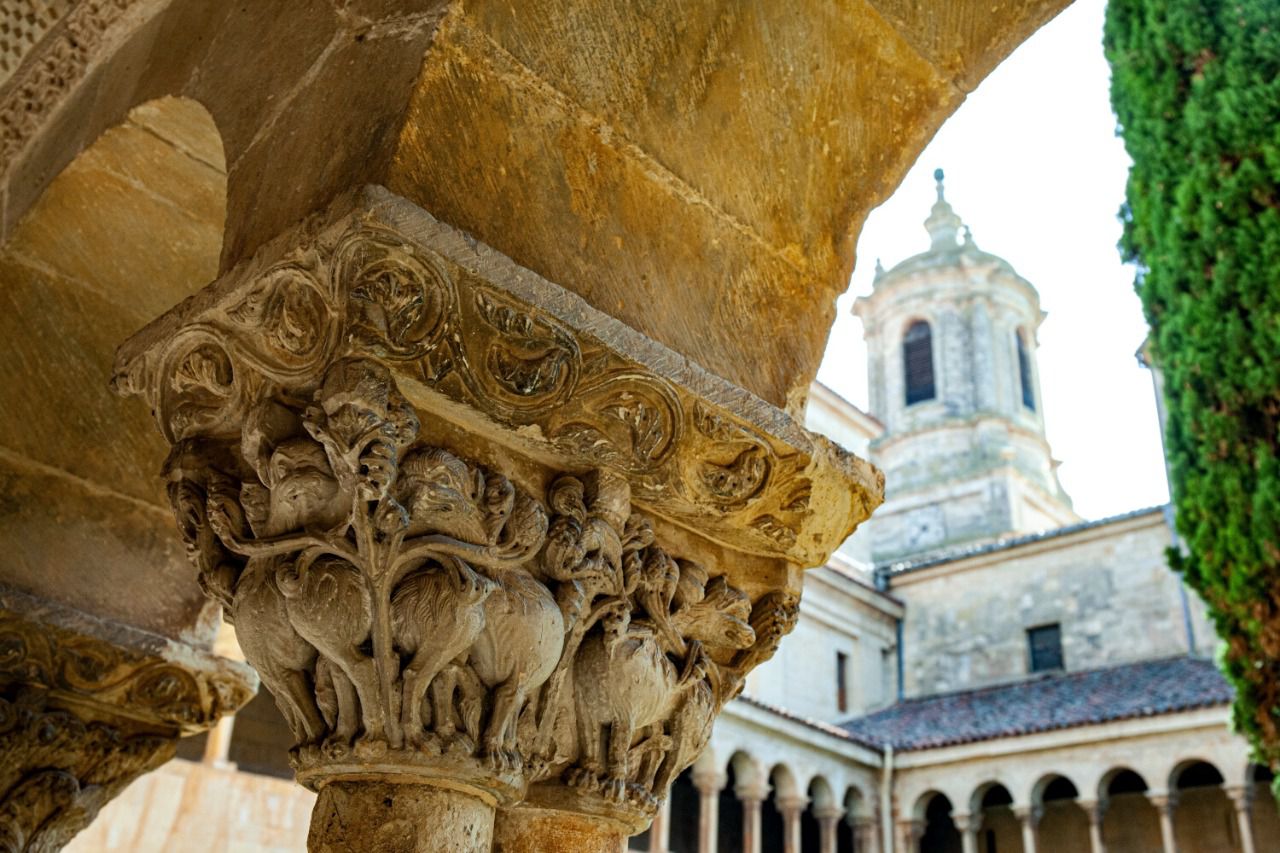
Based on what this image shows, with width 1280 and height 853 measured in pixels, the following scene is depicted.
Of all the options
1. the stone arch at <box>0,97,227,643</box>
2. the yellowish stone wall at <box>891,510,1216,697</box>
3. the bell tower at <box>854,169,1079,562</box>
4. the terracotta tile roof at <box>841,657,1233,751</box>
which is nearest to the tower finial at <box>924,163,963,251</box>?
the bell tower at <box>854,169,1079,562</box>

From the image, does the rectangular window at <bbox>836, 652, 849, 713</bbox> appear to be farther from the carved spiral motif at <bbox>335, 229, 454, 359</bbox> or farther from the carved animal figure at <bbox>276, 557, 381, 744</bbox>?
the carved spiral motif at <bbox>335, 229, 454, 359</bbox>

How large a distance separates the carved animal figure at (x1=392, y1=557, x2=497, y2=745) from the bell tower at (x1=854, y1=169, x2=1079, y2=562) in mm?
21727

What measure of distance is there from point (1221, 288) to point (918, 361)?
16.2 metres

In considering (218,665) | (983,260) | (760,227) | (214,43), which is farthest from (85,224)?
(983,260)

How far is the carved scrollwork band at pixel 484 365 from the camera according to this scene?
1630 mm

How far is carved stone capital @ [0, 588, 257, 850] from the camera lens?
104 inches

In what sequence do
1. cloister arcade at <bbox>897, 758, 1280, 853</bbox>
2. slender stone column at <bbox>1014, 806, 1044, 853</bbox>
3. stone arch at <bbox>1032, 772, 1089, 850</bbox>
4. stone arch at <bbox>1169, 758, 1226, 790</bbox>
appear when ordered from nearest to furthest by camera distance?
cloister arcade at <bbox>897, 758, 1280, 853</bbox>
slender stone column at <bbox>1014, 806, 1044, 853</bbox>
stone arch at <bbox>1169, 758, 1226, 790</bbox>
stone arch at <bbox>1032, 772, 1089, 850</bbox>

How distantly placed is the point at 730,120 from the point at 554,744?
1.11m

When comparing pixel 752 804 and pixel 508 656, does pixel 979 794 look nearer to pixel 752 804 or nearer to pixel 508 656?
pixel 752 804

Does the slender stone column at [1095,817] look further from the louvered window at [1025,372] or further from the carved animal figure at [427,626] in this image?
the carved animal figure at [427,626]

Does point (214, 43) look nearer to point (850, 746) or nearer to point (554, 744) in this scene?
point (554, 744)

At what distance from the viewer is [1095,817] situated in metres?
14.4

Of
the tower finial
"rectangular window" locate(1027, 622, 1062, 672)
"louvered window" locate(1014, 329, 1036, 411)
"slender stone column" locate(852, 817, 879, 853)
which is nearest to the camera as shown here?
"slender stone column" locate(852, 817, 879, 853)

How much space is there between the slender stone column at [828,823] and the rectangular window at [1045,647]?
5099 mm
